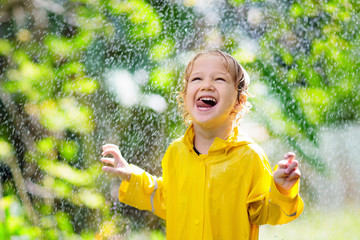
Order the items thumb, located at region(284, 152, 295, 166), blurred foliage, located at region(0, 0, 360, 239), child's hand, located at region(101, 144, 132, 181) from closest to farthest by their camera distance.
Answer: thumb, located at region(284, 152, 295, 166)
child's hand, located at region(101, 144, 132, 181)
blurred foliage, located at region(0, 0, 360, 239)

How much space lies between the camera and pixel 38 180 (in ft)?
8.84

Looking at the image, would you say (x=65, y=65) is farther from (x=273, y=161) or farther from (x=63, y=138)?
(x=273, y=161)

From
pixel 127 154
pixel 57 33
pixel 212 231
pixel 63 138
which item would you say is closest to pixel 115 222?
pixel 127 154

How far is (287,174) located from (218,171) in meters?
0.21

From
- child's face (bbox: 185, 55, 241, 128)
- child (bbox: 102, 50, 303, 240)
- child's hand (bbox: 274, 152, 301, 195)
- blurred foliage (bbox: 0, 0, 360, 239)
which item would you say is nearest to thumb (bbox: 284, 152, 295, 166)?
child's hand (bbox: 274, 152, 301, 195)

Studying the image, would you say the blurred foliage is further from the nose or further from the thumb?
the thumb

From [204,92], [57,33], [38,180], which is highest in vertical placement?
[57,33]

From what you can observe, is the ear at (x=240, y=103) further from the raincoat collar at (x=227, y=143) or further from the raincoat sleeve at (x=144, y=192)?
the raincoat sleeve at (x=144, y=192)

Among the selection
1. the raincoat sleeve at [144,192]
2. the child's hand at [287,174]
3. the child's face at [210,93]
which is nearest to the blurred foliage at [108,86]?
the raincoat sleeve at [144,192]

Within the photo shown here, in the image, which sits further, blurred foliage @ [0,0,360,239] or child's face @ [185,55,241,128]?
blurred foliage @ [0,0,360,239]

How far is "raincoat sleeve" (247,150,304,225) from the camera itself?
1.15 metres

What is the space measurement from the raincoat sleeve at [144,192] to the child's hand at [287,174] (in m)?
0.38

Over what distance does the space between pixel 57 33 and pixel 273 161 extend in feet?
4.82

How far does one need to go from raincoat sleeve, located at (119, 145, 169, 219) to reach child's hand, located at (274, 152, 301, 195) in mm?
380
